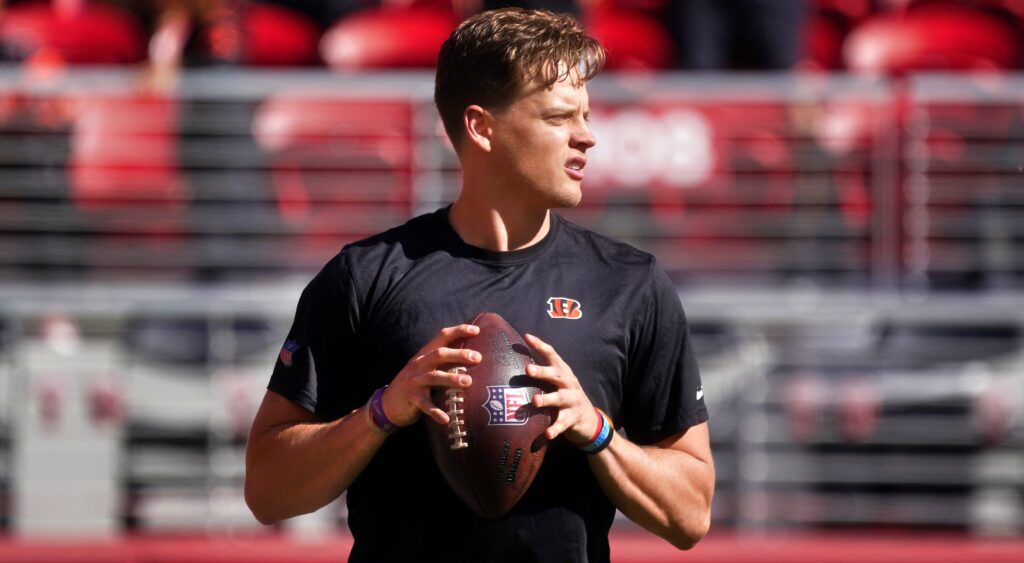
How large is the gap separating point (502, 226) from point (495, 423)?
1.29 feet

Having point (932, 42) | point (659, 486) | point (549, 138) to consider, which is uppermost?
point (932, 42)

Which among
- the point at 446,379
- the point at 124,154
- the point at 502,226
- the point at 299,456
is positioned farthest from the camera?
the point at 124,154

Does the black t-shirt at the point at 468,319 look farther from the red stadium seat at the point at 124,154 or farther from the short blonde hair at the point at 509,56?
the red stadium seat at the point at 124,154

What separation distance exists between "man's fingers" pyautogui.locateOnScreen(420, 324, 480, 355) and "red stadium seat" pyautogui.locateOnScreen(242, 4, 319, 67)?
5100 mm

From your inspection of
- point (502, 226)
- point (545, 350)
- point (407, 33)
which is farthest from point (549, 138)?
point (407, 33)

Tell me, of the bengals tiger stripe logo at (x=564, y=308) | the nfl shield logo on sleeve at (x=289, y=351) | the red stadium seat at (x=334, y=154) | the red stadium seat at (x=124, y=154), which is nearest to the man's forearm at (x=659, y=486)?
the bengals tiger stripe logo at (x=564, y=308)

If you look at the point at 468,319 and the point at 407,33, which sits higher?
the point at 407,33

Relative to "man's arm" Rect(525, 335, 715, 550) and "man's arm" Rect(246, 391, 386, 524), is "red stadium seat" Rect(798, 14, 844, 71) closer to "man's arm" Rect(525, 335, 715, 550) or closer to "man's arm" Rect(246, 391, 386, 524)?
"man's arm" Rect(525, 335, 715, 550)

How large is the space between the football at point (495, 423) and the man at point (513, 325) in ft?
0.27

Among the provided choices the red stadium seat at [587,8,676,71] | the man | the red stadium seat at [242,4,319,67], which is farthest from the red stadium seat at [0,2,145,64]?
the man

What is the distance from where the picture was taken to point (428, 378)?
2336mm

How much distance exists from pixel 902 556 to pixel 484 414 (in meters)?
3.95

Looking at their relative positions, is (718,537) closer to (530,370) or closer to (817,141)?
(817,141)

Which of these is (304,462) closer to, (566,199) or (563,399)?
(563,399)
